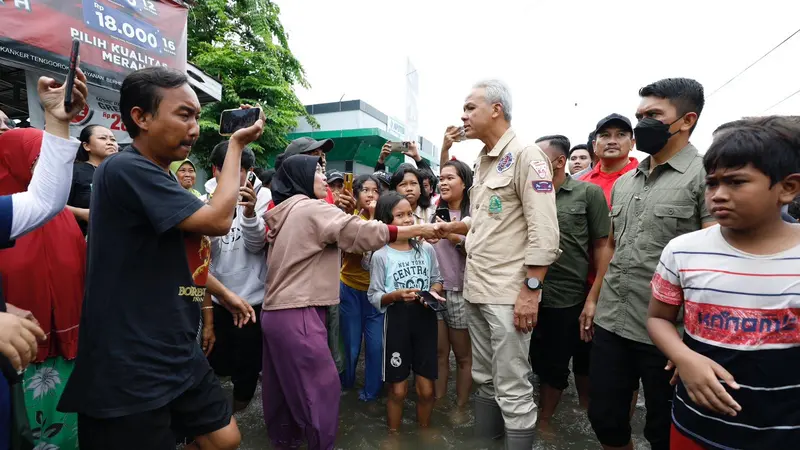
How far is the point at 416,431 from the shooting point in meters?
3.03

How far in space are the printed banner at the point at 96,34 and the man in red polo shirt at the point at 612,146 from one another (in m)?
5.94

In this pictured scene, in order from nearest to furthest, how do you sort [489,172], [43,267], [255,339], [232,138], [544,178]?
[232,138]
[43,267]
[544,178]
[489,172]
[255,339]

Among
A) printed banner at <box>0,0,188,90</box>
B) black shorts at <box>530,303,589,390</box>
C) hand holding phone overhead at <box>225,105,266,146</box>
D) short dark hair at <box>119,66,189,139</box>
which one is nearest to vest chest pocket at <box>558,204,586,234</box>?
black shorts at <box>530,303,589,390</box>

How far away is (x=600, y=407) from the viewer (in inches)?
83.4

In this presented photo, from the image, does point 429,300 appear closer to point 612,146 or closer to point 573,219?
point 573,219

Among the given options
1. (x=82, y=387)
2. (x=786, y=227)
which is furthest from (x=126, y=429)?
(x=786, y=227)

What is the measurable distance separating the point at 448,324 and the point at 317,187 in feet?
5.76

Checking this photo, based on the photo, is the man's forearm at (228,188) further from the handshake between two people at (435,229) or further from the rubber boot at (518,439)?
the rubber boot at (518,439)

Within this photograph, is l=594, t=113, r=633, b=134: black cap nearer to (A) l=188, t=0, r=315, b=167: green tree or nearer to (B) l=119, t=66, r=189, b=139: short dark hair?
(B) l=119, t=66, r=189, b=139: short dark hair

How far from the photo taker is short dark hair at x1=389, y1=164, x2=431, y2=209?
414 cm

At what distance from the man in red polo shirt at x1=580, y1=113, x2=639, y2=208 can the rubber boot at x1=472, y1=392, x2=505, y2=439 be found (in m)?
2.02

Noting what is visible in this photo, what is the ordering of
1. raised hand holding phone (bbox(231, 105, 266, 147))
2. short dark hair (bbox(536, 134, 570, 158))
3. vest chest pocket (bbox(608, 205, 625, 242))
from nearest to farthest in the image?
raised hand holding phone (bbox(231, 105, 266, 147)), vest chest pocket (bbox(608, 205, 625, 242)), short dark hair (bbox(536, 134, 570, 158))

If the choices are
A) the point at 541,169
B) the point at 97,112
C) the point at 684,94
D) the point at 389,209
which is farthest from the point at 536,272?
the point at 97,112

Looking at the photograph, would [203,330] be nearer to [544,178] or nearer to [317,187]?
[317,187]
